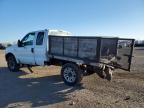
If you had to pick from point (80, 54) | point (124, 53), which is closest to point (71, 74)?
point (80, 54)

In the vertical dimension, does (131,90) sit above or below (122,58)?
below

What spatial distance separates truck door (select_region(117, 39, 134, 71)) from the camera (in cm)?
1069

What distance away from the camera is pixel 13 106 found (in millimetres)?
8141

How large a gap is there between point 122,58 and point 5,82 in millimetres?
5010

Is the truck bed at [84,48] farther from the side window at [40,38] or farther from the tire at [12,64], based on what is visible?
the tire at [12,64]

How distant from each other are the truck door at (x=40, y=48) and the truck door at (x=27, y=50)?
0.42 meters

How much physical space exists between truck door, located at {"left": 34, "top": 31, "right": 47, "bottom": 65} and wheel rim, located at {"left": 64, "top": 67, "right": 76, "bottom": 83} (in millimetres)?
1598

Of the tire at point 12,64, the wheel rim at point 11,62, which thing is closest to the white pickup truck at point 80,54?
the tire at point 12,64

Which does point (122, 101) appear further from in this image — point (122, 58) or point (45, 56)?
point (45, 56)

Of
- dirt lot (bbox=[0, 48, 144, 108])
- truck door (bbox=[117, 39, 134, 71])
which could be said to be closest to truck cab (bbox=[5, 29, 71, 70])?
dirt lot (bbox=[0, 48, 144, 108])

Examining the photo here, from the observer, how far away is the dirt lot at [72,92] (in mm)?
8258

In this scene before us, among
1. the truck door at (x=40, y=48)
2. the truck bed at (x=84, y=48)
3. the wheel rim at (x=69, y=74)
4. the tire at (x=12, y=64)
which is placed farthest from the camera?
the tire at (x=12, y=64)

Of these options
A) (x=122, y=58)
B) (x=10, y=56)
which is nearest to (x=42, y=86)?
(x=122, y=58)

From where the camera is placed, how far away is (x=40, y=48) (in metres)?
12.5
